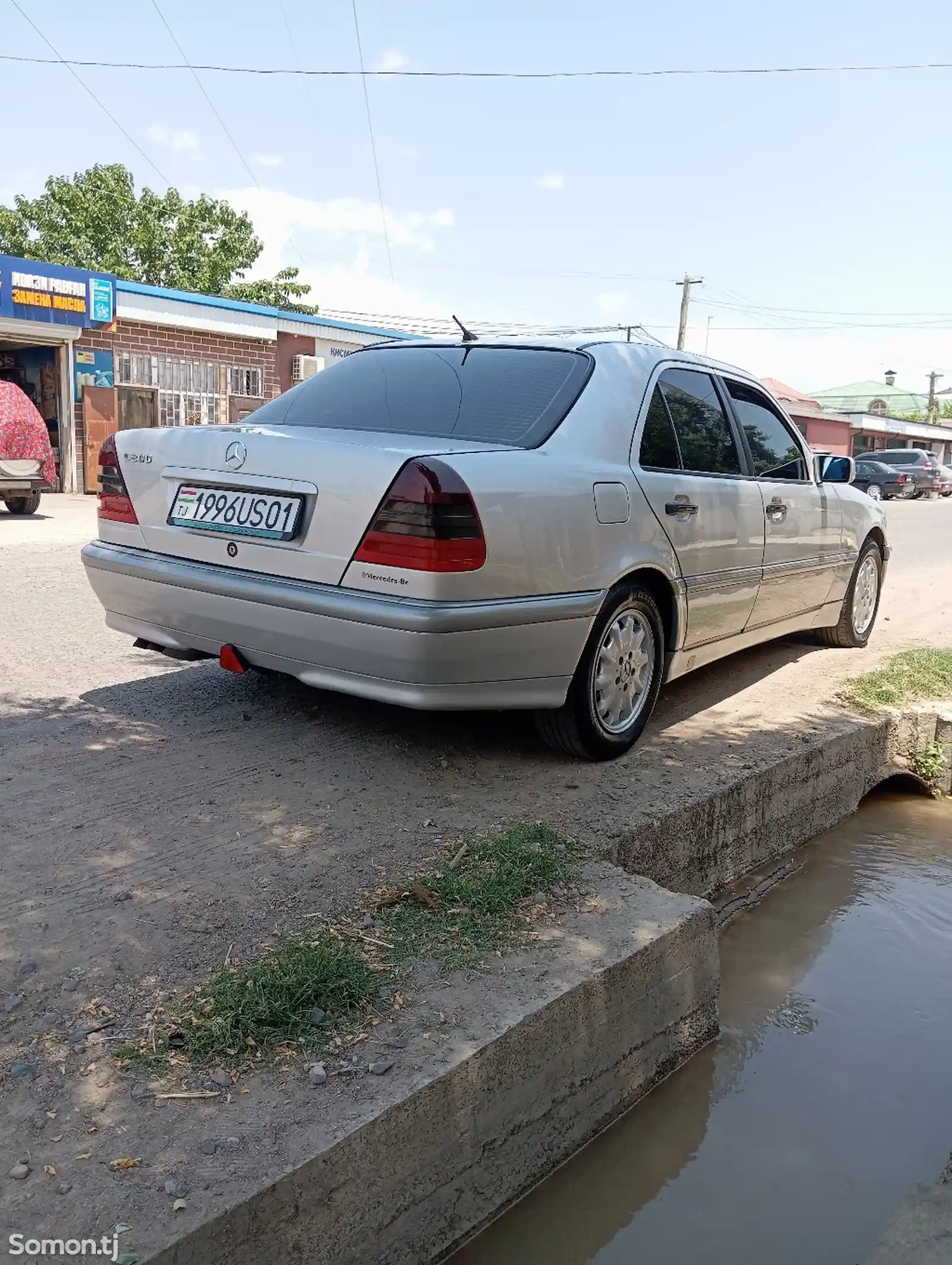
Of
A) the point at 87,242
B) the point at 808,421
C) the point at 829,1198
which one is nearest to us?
the point at 829,1198

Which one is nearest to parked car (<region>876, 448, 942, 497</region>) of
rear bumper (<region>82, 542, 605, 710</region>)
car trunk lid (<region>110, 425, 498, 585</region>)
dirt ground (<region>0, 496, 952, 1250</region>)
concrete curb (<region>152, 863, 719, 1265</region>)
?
dirt ground (<region>0, 496, 952, 1250</region>)

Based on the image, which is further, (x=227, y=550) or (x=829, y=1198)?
(x=227, y=550)

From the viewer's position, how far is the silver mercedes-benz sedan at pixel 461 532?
3.41 metres

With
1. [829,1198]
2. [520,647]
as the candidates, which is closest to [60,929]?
[520,647]

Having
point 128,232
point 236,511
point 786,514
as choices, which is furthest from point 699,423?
point 128,232

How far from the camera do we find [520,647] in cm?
359

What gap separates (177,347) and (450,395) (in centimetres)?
1837

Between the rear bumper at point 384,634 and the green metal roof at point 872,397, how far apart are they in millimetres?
82439

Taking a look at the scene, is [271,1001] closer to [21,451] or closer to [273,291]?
→ [21,451]

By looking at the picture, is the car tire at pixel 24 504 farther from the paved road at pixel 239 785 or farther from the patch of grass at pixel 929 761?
the patch of grass at pixel 929 761

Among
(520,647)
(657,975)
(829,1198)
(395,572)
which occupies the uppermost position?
(395,572)

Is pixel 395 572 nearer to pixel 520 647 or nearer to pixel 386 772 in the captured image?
pixel 520 647

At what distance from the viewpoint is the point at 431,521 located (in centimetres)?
333

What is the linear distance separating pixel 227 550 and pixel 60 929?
1.55m
